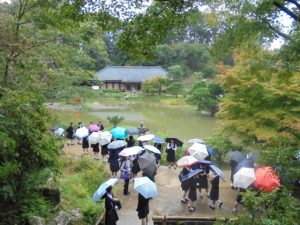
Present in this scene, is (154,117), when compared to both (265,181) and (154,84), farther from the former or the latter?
(265,181)

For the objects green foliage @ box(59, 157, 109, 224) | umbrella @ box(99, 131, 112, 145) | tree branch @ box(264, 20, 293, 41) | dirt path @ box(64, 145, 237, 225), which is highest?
tree branch @ box(264, 20, 293, 41)

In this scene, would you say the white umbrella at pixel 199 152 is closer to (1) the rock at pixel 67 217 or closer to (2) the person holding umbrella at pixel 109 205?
(2) the person holding umbrella at pixel 109 205

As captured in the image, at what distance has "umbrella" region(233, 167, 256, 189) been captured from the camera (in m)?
8.26

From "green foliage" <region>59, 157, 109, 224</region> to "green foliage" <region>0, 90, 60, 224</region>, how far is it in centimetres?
143

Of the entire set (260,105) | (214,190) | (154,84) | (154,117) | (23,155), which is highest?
(260,105)

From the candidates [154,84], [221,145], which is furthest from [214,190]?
[154,84]

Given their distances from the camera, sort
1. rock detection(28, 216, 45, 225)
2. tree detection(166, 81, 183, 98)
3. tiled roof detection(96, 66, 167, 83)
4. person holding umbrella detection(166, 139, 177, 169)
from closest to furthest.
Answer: rock detection(28, 216, 45, 225) → person holding umbrella detection(166, 139, 177, 169) → tree detection(166, 81, 183, 98) → tiled roof detection(96, 66, 167, 83)

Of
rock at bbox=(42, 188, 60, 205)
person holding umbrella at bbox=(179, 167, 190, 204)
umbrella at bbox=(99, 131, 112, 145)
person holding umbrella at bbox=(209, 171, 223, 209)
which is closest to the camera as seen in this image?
rock at bbox=(42, 188, 60, 205)

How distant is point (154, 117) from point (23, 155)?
23.0 meters

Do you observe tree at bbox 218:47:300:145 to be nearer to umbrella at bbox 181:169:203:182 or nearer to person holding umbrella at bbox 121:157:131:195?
umbrella at bbox 181:169:203:182

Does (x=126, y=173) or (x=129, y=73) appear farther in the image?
(x=129, y=73)

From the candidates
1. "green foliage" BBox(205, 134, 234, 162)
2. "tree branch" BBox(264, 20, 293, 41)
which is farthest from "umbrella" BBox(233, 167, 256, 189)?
"green foliage" BBox(205, 134, 234, 162)

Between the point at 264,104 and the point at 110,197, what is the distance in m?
6.18

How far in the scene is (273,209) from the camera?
617 cm
